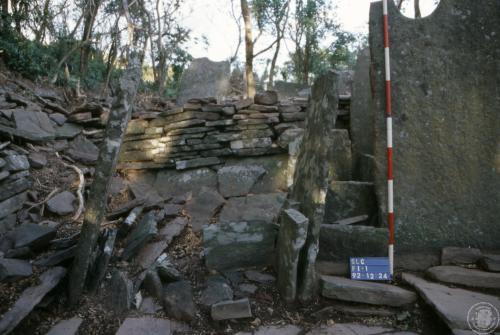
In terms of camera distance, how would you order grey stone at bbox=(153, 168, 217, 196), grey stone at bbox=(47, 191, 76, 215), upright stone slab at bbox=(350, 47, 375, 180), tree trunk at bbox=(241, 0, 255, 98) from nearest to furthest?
grey stone at bbox=(47, 191, 76, 215), upright stone slab at bbox=(350, 47, 375, 180), grey stone at bbox=(153, 168, 217, 196), tree trunk at bbox=(241, 0, 255, 98)

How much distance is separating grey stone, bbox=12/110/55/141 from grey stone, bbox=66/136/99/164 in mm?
345

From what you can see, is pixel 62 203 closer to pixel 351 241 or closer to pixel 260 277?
pixel 260 277

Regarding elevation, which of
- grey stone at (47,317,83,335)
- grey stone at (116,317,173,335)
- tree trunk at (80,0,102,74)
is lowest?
grey stone at (116,317,173,335)

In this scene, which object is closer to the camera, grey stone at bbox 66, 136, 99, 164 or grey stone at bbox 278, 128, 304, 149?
grey stone at bbox 278, 128, 304, 149

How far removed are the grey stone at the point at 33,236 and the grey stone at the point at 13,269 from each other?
0.22m

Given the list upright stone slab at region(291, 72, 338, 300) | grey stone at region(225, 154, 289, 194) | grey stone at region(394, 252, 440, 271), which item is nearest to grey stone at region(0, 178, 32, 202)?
grey stone at region(225, 154, 289, 194)

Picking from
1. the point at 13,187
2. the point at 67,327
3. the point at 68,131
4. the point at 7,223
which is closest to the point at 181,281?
the point at 67,327

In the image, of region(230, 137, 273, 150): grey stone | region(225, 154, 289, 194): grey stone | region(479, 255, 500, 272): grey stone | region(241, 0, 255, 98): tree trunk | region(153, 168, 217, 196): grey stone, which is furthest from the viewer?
region(241, 0, 255, 98): tree trunk

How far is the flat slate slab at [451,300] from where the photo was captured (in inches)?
82.5

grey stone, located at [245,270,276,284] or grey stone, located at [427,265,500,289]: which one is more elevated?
grey stone, located at [427,265,500,289]

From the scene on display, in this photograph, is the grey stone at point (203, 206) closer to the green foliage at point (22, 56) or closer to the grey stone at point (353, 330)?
the grey stone at point (353, 330)

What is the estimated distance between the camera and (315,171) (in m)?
2.73

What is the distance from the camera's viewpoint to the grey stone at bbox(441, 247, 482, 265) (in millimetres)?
2754

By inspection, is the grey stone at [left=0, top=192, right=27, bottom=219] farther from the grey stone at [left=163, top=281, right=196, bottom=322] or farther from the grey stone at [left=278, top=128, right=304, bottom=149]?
the grey stone at [left=278, top=128, right=304, bottom=149]
